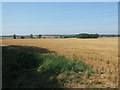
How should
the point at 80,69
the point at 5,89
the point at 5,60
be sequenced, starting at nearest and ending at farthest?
Result: the point at 5,89, the point at 80,69, the point at 5,60

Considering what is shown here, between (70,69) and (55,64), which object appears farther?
(55,64)

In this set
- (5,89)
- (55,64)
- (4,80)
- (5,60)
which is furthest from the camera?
(5,60)

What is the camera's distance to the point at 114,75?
6340 millimetres

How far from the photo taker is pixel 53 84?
211 inches

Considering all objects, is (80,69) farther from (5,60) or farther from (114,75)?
(5,60)

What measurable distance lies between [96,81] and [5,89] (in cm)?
363

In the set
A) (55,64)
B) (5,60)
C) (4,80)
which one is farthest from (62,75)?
(5,60)

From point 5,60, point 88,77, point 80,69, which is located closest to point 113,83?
point 88,77

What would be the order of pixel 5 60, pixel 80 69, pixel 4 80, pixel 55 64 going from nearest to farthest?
pixel 4 80
pixel 80 69
pixel 55 64
pixel 5 60

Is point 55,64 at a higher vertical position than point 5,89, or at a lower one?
higher

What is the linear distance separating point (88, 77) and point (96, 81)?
541 millimetres

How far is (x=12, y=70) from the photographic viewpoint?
723cm

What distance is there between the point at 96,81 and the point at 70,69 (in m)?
1.94

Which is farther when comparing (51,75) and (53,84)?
(51,75)
